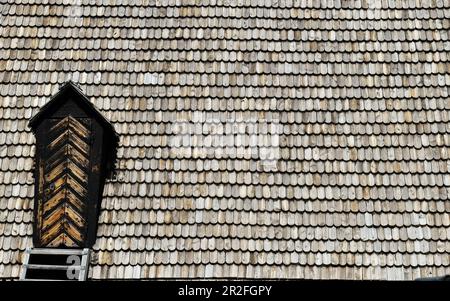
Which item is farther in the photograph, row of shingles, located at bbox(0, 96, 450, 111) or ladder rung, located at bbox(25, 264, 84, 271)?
row of shingles, located at bbox(0, 96, 450, 111)

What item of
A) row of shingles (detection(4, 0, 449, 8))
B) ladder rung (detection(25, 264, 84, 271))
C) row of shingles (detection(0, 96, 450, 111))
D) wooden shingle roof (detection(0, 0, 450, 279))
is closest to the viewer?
ladder rung (detection(25, 264, 84, 271))


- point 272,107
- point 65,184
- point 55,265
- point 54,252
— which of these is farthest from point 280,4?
point 55,265

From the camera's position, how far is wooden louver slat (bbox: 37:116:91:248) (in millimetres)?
7871

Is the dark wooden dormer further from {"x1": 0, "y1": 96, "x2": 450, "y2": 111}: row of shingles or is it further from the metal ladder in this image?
{"x1": 0, "y1": 96, "x2": 450, "y2": 111}: row of shingles

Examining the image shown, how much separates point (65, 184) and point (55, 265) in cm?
108

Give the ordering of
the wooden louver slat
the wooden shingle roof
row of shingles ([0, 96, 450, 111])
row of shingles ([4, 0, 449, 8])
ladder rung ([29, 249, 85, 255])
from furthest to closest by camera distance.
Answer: row of shingles ([4, 0, 449, 8]) → row of shingles ([0, 96, 450, 111]) → the wooden shingle roof → the wooden louver slat → ladder rung ([29, 249, 85, 255])

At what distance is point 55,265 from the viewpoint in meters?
7.75

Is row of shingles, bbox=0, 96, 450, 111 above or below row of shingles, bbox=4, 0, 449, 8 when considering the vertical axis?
below

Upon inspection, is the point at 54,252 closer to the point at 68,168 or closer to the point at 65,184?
the point at 65,184

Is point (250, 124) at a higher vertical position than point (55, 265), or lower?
higher

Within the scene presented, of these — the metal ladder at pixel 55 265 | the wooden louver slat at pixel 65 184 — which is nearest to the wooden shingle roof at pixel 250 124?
the metal ladder at pixel 55 265

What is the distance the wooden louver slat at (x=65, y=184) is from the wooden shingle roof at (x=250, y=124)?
1.21ft

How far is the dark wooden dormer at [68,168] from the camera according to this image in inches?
311

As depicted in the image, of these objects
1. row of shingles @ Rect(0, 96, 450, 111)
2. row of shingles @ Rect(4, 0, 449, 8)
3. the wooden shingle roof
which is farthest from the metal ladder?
row of shingles @ Rect(4, 0, 449, 8)
